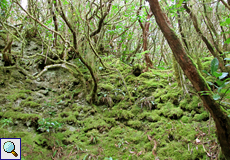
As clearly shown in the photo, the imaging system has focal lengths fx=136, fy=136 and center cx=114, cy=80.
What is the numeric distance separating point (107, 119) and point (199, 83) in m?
2.66

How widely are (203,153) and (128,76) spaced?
Answer: 3.59 meters

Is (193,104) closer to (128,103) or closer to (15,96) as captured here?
(128,103)

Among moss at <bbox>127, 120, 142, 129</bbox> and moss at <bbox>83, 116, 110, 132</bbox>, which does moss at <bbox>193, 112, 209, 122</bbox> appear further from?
moss at <bbox>83, 116, 110, 132</bbox>

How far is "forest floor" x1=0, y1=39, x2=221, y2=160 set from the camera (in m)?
2.79

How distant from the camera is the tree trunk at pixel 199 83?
1.98m

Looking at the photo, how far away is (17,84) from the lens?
4.34 metres

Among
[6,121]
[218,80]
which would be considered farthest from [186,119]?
[6,121]

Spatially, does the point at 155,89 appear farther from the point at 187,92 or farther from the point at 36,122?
the point at 36,122

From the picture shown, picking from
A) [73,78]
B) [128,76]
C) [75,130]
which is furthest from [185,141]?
[73,78]

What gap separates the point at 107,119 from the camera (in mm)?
3992

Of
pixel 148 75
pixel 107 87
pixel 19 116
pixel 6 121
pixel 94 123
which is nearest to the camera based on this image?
pixel 6 121

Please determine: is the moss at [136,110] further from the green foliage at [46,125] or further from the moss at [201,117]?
the green foliage at [46,125]

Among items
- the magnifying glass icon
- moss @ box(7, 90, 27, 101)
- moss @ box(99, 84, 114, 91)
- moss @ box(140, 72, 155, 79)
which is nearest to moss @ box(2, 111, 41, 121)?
moss @ box(7, 90, 27, 101)

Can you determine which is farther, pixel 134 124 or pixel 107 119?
pixel 107 119
